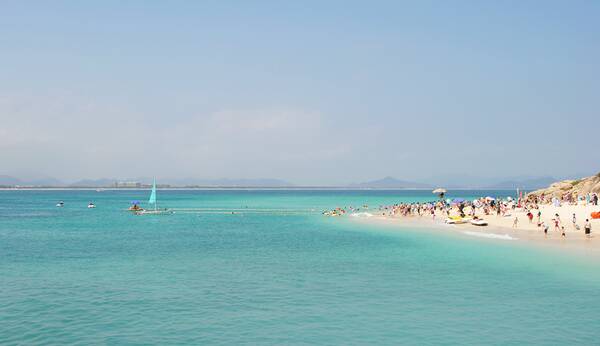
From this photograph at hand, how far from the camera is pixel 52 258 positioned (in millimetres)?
34406

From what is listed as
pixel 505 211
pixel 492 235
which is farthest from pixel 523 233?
pixel 505 211

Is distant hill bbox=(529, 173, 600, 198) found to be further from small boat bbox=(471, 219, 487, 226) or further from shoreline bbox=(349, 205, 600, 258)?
small boat bbox=(471, 219, 487, 226)

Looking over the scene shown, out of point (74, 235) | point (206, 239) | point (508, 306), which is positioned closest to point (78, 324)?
point (508, 306)

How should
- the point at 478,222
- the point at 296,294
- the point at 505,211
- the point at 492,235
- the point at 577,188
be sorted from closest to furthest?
the point at 296,294
the point at 492,235
the point at 478,222
the point at 505,211
the point at 577,188

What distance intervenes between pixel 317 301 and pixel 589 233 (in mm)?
32330

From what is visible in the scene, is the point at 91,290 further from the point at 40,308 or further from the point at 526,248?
the point at 526,248

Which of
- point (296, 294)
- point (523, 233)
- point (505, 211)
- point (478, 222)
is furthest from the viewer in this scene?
point (505, 211)

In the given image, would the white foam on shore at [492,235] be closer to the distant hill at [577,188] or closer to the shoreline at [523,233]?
the shoreline at [523,233]

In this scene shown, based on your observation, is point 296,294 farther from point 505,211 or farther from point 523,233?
point 505,211

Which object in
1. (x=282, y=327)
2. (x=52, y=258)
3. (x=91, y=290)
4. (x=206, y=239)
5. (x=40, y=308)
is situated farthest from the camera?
(x=206, y=239)

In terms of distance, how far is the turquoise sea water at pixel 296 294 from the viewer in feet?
58.5

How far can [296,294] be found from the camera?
2328 centimetres

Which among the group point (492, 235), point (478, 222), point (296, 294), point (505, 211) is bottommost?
point (296, 294)

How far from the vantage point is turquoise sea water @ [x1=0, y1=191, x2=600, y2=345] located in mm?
17828
